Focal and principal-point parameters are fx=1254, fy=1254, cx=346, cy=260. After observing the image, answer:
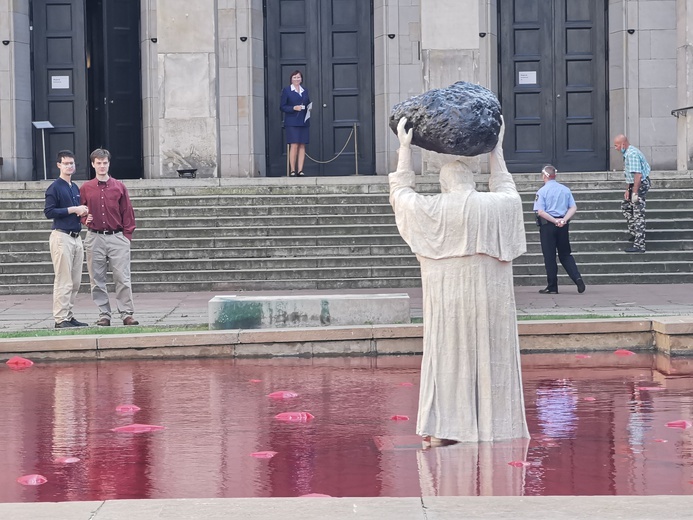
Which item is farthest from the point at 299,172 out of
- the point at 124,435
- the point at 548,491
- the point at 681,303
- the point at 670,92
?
the point at 548,491

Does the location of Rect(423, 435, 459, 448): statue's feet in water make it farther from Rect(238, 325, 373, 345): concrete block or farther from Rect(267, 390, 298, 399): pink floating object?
Rect(238, 325, 373, 345): concrete block

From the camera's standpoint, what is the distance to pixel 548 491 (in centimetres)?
606

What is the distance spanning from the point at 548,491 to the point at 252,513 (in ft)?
5.24

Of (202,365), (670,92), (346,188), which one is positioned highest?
(670,92)

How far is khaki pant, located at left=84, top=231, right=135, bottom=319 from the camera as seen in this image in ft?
43.7

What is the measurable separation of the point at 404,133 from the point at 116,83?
20.0 meters

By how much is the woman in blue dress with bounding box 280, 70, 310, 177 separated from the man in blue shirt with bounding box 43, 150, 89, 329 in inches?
396

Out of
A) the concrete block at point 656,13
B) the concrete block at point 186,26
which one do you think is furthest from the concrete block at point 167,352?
the concrete block at point 656,13

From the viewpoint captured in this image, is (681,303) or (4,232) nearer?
(681,303)

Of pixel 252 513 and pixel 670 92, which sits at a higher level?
pixel 670 92

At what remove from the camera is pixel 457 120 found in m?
6.90

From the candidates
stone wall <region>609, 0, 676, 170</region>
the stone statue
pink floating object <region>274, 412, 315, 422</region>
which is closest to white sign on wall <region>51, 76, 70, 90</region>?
stone wall <region>609, 0, 676, 170</region>

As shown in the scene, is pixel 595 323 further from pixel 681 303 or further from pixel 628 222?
pixel 628 222

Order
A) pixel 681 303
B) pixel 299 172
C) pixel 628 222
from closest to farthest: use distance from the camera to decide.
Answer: pixel 681 303
pixel 628 222
pixel 299 172
